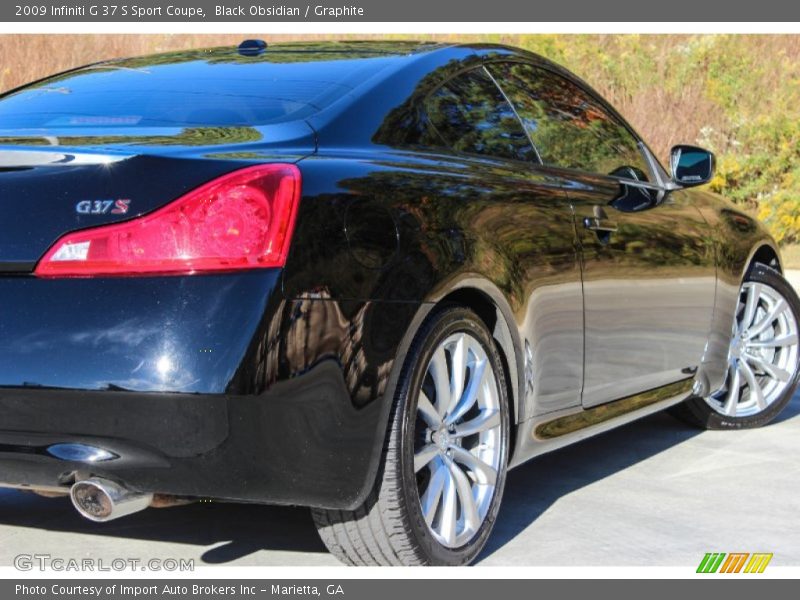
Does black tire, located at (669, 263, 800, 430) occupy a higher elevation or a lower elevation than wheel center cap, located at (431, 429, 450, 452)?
lower

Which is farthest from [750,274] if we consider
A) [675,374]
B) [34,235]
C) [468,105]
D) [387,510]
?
[34,235]

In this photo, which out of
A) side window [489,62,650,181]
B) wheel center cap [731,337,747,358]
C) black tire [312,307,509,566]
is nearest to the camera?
black tire [312,307,509,566]

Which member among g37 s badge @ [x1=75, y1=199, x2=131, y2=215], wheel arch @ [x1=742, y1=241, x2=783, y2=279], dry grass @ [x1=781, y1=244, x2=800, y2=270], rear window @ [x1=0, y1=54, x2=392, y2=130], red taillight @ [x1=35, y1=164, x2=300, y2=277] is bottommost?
dry grass @ [x1=781, y1=244, x2=800, y2=270]

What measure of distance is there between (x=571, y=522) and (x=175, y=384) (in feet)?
6.39

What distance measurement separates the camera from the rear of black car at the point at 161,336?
3479 mm

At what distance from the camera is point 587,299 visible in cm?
492

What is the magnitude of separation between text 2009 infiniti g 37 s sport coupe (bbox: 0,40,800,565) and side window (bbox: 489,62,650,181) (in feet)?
0.08

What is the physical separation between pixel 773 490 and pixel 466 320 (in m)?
1.95

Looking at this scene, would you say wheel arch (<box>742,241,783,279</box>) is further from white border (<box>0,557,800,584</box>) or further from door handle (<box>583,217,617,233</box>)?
white border (<box>0,557,800,584</box>)

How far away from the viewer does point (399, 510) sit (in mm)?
3893

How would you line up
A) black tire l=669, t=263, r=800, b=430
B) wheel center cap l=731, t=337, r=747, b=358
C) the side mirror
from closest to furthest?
the side mirror < wheel center cap l=731, t=337, r=747, b=358 < black tire l=669, t=263, r=800, b=430

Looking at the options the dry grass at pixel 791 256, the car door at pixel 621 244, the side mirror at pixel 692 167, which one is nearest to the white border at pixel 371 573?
Result: the car door at pixel 621 244

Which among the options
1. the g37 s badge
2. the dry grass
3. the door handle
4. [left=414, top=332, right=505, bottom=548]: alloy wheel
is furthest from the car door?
the dry grass

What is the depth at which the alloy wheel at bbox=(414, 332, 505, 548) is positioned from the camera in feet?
13.6
